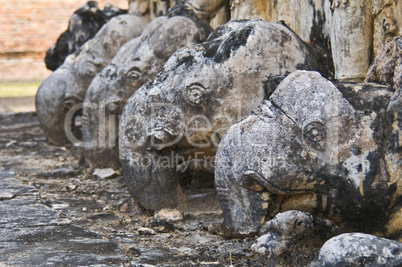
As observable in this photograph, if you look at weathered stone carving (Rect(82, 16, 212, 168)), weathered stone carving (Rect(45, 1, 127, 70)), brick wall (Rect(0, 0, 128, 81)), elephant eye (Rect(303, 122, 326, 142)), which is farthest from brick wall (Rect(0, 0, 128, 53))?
elephant eye (Rect(303, 122, 326, 142))

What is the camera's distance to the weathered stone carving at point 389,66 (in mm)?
2684

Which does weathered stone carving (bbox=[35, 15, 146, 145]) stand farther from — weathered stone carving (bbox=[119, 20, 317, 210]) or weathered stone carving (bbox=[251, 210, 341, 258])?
weathered stone carving (bbox=[251, 210, 341, 258])

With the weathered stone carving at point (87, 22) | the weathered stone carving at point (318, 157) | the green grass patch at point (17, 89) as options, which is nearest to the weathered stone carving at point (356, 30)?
the weathered stone carving at point (318, 157)

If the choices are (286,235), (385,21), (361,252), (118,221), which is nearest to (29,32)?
(118,221)

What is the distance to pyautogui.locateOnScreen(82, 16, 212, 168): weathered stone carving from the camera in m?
4.20

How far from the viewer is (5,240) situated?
3.19 metres

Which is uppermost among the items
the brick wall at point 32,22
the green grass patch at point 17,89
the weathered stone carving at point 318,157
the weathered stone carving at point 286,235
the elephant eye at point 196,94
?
the brick wall at point 32,22

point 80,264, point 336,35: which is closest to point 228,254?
point 80,264

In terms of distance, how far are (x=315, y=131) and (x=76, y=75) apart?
347 centimetres

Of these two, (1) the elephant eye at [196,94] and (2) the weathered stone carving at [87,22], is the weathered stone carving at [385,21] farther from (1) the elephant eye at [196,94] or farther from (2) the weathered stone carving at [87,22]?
(2) the weathered stone carving at [87,22]

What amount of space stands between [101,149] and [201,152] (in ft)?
5.00

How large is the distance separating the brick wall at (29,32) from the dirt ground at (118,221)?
273 inches

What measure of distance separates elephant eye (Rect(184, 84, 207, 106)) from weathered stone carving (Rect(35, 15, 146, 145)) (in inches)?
81.3

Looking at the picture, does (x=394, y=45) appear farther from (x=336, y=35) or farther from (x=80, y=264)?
(x=80, y=264)
